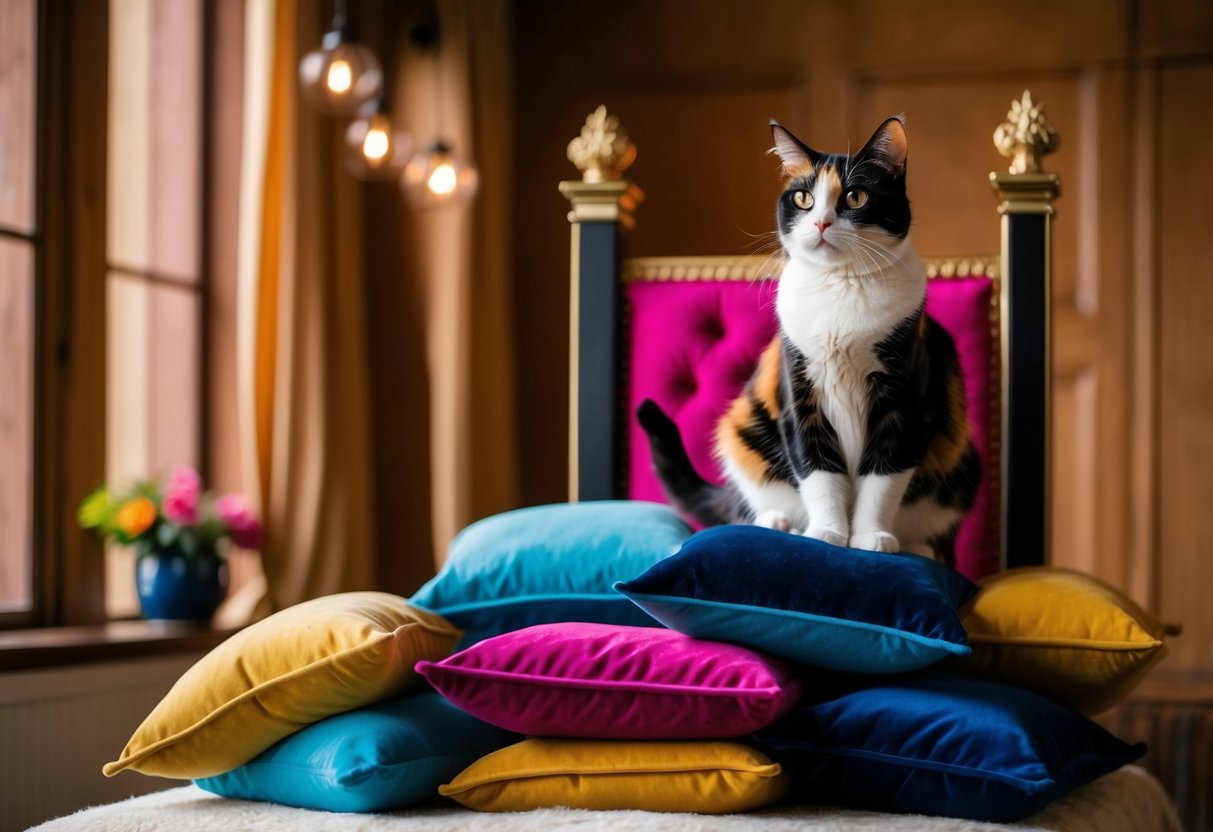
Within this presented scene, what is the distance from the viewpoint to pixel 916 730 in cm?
116

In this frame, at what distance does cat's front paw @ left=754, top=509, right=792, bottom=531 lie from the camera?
144cm

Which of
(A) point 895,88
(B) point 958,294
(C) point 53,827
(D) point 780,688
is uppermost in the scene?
(A) point 895,88

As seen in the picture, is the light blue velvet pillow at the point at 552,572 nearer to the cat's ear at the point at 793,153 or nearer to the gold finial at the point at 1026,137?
the cat's ear at the point at 793,153

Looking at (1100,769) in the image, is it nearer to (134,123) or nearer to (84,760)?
(84,760)

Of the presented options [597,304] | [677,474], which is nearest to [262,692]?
[677,474]

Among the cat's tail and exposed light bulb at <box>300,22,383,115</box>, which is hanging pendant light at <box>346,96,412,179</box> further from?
the cat's tail

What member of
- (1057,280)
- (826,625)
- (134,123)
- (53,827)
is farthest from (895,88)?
(53,827)

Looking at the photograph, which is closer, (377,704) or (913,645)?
(913,645)

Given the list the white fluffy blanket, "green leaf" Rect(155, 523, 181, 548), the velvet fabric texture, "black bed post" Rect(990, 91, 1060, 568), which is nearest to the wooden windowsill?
"green leaf" Rect(155, 523, 181, 548)

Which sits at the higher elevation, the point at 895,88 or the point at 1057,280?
the point at 895,88

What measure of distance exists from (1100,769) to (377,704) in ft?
2.51

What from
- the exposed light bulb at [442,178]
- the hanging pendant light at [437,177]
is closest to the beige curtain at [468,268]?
the hanging pendant light at [437,177]

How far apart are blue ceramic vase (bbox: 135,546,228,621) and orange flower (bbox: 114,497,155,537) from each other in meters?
0.10

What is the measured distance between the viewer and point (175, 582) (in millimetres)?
2395
